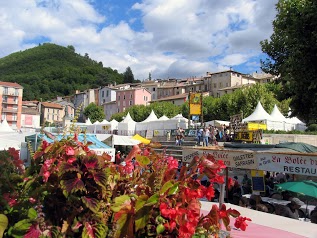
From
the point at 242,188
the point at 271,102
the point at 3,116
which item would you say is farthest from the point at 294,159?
the point at 3,116

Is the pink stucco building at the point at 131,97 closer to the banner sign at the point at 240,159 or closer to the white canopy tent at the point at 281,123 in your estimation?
the white canopy tent at the point at 281,123

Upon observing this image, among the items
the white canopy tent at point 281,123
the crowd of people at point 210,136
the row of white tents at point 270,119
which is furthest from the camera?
the white canopy tent at point 281,123

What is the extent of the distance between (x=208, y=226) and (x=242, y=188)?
481 inches

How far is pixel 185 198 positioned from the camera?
164 centimetres

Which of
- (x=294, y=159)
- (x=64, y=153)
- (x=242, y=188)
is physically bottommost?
(x=242, y=188)

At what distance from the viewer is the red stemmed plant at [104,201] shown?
1530 millimetres

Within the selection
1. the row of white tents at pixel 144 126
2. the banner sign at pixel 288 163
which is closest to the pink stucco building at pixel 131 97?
the row of white tents at pixel 144 126

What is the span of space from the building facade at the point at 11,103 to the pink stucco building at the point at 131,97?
93.8ft

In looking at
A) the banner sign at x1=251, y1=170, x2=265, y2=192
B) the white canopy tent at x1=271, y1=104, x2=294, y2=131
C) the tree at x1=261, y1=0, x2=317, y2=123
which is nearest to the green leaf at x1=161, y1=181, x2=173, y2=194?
the banner sign at x1=251, y1=170, x2=265, y2=192

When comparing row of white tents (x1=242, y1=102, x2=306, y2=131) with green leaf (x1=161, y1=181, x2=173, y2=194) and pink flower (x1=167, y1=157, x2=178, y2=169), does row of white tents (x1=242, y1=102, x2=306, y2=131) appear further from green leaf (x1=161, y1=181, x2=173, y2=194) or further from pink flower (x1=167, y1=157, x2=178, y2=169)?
green leaf (x1=161, y1=181, x2=173, y2=194)

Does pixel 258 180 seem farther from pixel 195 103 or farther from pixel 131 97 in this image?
pixel 131 97

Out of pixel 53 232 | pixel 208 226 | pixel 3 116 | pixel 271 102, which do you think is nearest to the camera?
pixel 53 232

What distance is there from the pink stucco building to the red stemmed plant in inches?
3595

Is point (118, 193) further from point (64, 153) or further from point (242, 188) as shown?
point (242, 188)
